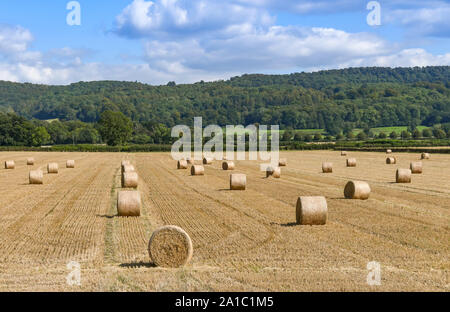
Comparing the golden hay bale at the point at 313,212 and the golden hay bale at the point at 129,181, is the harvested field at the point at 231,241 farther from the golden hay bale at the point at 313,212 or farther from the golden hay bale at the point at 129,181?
the golden hay bale at the point at 129,181

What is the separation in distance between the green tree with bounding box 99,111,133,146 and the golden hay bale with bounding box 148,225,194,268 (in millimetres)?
121939

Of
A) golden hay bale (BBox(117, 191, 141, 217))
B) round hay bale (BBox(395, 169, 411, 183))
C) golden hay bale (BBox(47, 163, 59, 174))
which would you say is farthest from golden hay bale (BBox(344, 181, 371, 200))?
golden hay bale (BBox(47, 163, 59, 174))

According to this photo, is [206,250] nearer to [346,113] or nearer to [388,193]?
[388,193]

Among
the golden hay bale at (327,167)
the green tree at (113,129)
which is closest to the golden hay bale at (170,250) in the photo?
the golden hay bale at (327,167)

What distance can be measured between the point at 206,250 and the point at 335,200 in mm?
11857

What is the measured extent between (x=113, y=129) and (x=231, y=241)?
4706 inches

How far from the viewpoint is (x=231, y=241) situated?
1634 cm

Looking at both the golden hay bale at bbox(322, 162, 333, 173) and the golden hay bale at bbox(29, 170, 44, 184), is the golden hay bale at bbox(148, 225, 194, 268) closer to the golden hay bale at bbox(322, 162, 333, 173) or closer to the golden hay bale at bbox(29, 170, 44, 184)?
the golden hay bale at bbox(29, 170, 44, 184)

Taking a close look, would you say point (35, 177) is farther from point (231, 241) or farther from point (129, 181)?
point (231, 241)

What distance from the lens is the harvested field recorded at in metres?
12.0

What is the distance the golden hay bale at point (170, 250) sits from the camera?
1297cm

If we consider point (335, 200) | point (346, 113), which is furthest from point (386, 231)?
point (346, 113)

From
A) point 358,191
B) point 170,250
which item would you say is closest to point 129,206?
point 170,250

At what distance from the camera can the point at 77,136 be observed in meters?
160
